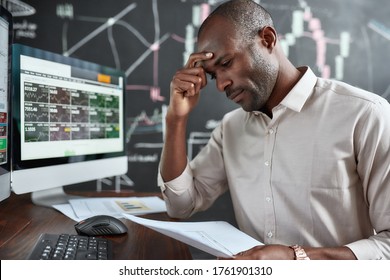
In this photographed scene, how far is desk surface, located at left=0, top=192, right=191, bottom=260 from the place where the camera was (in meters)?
0.86

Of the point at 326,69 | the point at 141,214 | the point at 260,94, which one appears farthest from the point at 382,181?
the point at 326,69

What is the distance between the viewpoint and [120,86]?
Result: 157cm

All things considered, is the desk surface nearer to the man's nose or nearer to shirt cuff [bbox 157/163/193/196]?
shirt cuff [bbox 157/163/193/196]

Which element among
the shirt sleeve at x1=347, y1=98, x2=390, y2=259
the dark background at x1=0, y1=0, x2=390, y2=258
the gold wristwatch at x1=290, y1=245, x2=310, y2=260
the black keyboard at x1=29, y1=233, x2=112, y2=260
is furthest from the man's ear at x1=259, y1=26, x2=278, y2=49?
the dark background at x1=0, y1=0, x2=390, y2=258

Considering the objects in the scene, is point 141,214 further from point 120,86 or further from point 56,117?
point 120,86

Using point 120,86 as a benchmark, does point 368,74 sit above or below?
above

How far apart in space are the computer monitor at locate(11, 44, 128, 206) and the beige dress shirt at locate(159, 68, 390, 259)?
329 millimetres

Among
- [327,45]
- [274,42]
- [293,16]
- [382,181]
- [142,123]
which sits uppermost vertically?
[293,16]

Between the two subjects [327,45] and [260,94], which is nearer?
A: [260,94]

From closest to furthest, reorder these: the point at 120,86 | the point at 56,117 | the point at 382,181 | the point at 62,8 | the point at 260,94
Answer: the point at 382,181
the point at 260,94
the point at 56,117
the point at 120,86
the point at 62,8

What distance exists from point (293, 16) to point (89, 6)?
1.15 meters

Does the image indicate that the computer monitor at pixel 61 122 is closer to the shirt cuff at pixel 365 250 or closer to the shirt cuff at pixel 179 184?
the shirt cuff at pixel 179 184

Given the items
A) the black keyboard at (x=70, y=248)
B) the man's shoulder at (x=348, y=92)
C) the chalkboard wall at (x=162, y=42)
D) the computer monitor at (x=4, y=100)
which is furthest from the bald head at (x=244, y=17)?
Result: the chalkboard wall at (x=162, y=42)

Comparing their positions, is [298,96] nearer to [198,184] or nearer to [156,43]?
[198,184]
